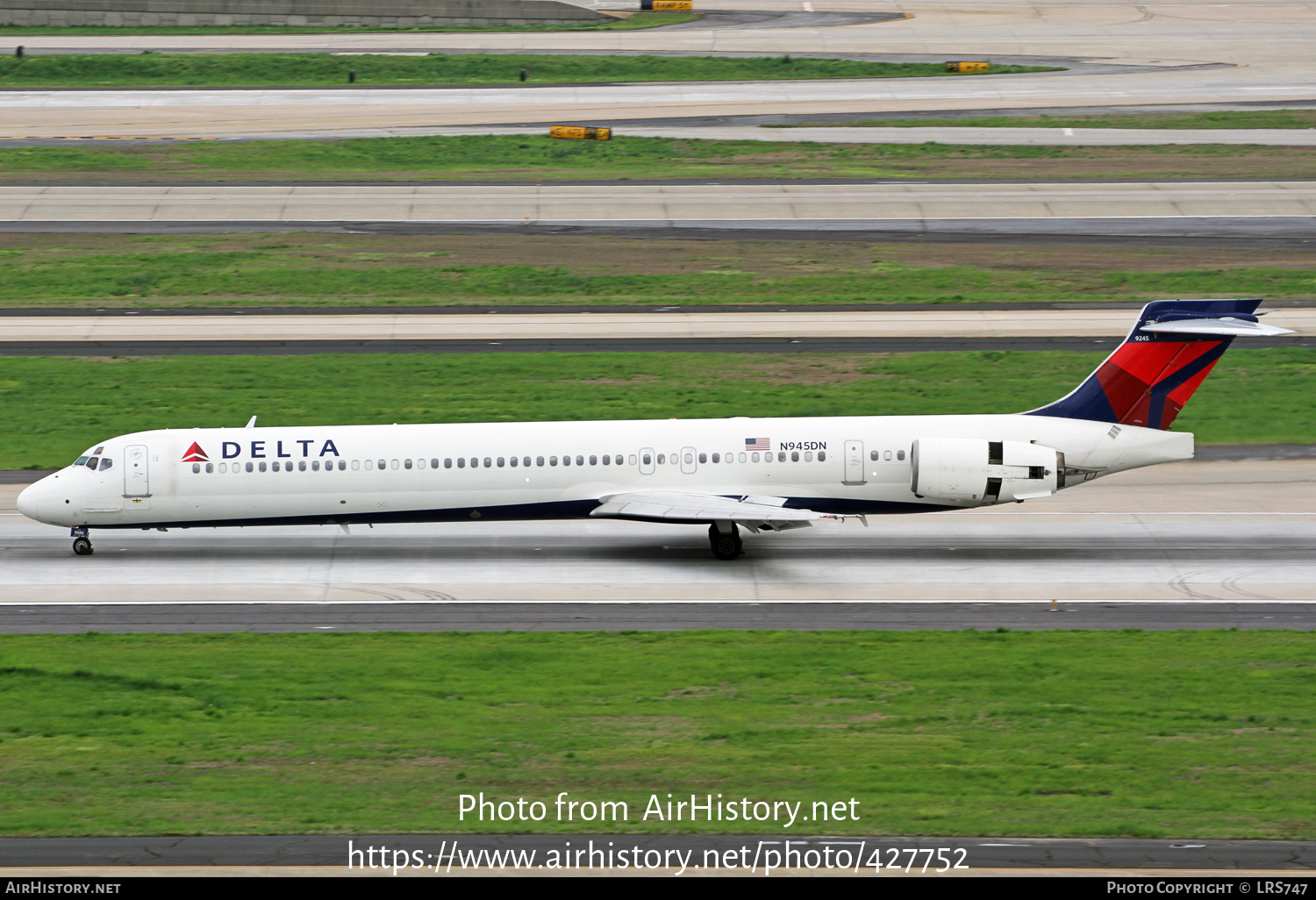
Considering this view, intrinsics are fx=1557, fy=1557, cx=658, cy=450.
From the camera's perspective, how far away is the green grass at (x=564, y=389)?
161ft

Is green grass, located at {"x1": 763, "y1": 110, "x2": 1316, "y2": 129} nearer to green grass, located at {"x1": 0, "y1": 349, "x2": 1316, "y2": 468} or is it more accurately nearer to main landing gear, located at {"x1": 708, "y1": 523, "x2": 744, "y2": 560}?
green grass, located at {"x1": 0, "y1": 349, "x2": 1316, "y2": 468}

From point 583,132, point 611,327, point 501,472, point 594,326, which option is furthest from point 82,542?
point 583,132

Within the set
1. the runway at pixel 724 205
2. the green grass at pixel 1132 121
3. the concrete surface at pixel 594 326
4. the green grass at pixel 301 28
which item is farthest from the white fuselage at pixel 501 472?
the green grass at pixel 301 28

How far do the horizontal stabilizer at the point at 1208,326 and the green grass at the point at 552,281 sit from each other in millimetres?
22499

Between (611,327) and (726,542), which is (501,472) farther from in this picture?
(611,327)

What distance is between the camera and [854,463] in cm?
3825

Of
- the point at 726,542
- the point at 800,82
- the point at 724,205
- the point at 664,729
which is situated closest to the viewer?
the point at 664,729

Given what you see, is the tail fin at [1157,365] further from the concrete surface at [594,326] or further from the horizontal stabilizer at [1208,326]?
the concrete surface at [594,326]

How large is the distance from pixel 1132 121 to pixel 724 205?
29176 mm

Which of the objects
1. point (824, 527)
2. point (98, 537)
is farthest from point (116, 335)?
point (824, 527)

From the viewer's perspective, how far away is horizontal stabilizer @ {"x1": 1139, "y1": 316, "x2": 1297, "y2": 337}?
38156mm

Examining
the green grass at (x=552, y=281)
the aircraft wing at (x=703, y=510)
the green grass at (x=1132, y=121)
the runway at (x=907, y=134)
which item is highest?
the green grass at (x=1132, y=121)

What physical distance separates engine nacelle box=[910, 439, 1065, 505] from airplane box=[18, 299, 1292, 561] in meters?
0.35

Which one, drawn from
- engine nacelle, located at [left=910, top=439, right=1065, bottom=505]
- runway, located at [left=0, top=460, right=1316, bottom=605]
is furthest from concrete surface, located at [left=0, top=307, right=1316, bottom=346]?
engine nacelle, located at [left=910, top=439, right=1065, bottom=505]
